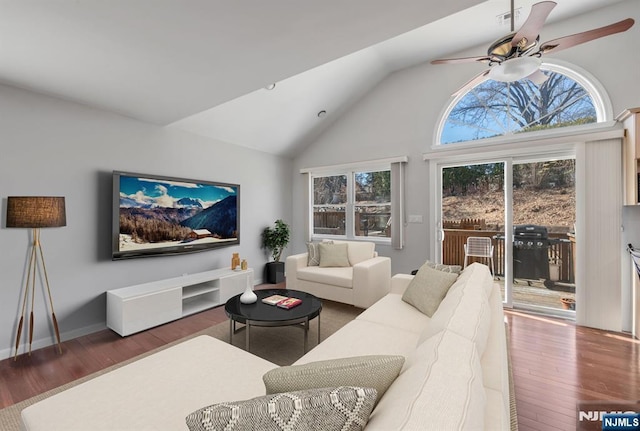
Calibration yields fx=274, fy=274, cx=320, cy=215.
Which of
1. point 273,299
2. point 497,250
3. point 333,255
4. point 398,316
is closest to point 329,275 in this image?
point 333,255

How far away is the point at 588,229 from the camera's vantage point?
3.00m

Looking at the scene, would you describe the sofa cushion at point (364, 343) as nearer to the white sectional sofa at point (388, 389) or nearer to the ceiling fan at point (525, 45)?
the white sectional sofa at point (388, 389)

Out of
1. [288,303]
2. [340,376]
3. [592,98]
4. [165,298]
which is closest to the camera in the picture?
[340,376]

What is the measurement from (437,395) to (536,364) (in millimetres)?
2277

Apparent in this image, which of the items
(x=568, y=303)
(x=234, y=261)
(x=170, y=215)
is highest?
(x=170, y=215)

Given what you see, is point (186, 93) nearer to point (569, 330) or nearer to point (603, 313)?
point (569, 330)

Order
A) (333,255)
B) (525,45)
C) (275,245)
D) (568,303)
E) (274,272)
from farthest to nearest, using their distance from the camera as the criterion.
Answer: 1. (275,245)
2. (274,272)
3. (333,255)
4. (568,303)
5. (525,45)

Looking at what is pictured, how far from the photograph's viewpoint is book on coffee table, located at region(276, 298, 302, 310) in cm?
242

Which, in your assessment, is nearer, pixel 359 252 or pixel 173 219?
pixel 173 219

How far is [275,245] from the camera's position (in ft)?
15.8

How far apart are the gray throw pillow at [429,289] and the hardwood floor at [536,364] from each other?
77 cm

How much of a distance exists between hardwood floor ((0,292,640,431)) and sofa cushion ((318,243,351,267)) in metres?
1.62

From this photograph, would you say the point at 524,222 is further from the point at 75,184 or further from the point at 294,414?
the point at 75,184

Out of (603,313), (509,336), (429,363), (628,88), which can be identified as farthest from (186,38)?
(603,313)
